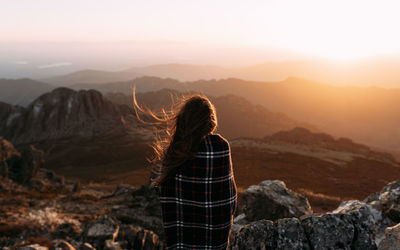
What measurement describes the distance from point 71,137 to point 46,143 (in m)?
10.4

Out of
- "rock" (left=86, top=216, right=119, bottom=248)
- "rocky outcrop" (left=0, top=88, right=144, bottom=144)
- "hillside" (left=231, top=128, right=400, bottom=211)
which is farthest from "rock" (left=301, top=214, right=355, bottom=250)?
"rocky outcrop" (left=0, top=88, right=144, bottom=144)

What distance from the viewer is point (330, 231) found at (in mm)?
4586

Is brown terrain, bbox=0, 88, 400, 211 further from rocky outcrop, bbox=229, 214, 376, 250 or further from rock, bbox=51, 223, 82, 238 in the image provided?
rock, bbox=51, 223, 82, 238

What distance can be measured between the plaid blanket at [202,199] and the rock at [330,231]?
1976 millimetres

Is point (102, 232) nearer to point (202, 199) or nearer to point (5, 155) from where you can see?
point (202, 199)

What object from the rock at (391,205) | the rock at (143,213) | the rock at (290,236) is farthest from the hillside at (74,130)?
the rock at (290,236)

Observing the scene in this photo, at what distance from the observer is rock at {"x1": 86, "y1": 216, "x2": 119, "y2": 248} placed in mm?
10680

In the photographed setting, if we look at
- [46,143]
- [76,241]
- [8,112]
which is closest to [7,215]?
[76,241]

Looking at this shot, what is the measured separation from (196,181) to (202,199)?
12.0 inches

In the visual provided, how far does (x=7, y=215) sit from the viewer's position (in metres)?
15.9

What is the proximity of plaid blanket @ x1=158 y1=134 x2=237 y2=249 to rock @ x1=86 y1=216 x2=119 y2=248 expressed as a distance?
336 inches

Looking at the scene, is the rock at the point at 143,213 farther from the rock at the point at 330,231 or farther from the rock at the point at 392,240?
the rock at the point at 392,240

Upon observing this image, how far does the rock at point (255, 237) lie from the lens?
15.5 feet

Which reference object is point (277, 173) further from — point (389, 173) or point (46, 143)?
point (46, 143)
